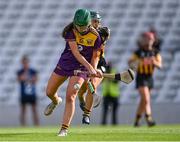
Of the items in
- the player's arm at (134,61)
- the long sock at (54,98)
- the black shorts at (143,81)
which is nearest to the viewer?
the long sock at (54,98)

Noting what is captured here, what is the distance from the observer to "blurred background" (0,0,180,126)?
2575 centimetres

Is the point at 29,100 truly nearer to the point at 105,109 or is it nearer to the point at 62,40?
the point at 105,109

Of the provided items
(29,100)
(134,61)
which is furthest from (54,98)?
(29,100)

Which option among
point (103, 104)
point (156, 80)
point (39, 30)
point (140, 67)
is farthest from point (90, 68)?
point (39, 30)

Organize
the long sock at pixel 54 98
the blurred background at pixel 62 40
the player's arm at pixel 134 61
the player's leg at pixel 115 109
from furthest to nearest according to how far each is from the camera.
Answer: the blurred background at pixel 62 40 → the player's leg at pixel 115 109 → the player's arm at pixel 134 61 → the long sock at pixel 54 98

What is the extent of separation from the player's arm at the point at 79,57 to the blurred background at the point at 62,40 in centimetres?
1099

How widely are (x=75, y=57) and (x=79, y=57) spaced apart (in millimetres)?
146

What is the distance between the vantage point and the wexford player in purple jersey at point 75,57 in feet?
43.5

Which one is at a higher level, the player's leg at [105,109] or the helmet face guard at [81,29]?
the player's leg at [105,109]

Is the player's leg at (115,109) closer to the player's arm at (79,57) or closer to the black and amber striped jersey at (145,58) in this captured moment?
the black and amber striped jersey at (145,58)

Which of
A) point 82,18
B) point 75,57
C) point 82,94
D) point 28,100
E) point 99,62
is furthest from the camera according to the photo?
point 28,100

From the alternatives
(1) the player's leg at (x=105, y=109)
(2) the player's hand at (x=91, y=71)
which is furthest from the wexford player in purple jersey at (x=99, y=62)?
(1) the player's leg at (x=105, y=109)

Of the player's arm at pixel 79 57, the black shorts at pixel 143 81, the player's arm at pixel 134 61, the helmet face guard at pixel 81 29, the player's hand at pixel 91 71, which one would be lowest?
the player's hand at pixel 91 71

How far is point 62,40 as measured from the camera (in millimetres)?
27891
